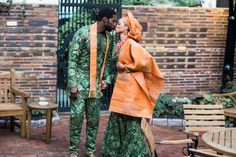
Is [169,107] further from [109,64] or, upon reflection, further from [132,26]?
[132,26]

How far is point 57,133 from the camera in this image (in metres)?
7.37

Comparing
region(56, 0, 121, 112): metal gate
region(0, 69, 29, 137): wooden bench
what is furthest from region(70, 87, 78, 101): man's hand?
region(56, 0, 121, 112): metal gate

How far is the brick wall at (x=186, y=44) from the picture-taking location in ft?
29.5

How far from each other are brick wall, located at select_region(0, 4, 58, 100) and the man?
2518 millimetres

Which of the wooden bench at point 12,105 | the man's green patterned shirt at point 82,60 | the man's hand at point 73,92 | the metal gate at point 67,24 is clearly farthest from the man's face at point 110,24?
the metal gate at point 67,24

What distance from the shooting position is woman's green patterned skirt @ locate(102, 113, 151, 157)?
547 centimetres

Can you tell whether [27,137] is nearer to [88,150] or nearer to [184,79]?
[88,150]

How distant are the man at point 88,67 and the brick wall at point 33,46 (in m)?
2.52

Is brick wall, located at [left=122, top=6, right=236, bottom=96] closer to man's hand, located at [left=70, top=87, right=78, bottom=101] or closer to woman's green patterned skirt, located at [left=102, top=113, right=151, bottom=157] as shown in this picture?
man's hand, located at [left=70, top=87, right=78, bottom=101]

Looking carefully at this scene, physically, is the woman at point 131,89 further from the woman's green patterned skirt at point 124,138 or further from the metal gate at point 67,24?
the metal gate at point 67,24

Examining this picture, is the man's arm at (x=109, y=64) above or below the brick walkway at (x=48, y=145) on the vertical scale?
above

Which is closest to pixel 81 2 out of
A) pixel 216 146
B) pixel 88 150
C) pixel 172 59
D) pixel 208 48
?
pixel 172 59

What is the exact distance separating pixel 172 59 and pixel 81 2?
2.01 m

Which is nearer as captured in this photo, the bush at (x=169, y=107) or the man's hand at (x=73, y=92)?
the man's hand at (x=73, y=92)
